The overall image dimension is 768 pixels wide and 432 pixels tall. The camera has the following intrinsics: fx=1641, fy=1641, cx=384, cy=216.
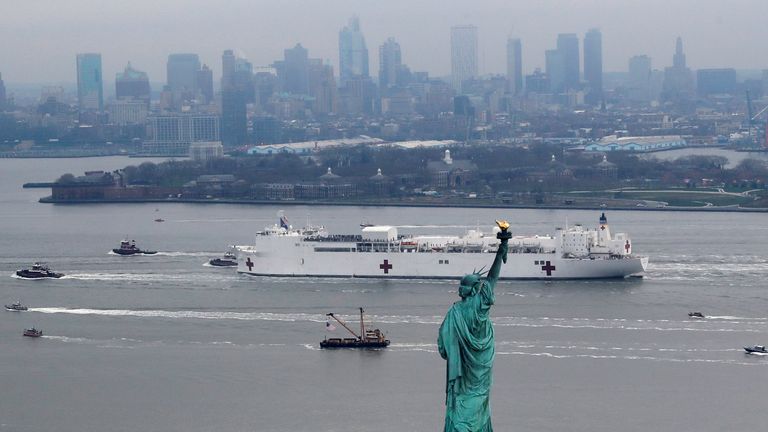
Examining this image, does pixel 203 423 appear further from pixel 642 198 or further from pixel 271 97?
pixel 271 97

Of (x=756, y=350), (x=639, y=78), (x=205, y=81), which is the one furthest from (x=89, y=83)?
(x=756, y=350)

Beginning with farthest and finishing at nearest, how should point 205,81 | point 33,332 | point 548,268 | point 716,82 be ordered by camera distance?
point 716,82, point 205,81, point 548,268, point 33,332

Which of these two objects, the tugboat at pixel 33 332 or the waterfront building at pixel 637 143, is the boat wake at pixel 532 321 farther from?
the waterfront building at pixel 637 143

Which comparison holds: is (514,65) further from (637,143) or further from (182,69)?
(637,143)

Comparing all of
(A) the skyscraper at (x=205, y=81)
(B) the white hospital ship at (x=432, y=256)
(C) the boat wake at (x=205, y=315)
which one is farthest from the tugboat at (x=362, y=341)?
(A) the skyscraper at (x=205, y=81)

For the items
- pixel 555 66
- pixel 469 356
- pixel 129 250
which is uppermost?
pixel 555 66

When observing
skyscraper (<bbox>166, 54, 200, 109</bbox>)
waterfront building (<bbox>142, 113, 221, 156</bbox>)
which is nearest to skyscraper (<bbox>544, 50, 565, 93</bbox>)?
skyscraper (<bbox>166, 54, 200, 109</bbox>)

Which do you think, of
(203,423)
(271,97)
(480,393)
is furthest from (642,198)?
(271,97)

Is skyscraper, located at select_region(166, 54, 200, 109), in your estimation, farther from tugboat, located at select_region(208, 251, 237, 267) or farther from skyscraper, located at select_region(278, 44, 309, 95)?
tugboat, located at select_region(208, 251, 237, 267)
